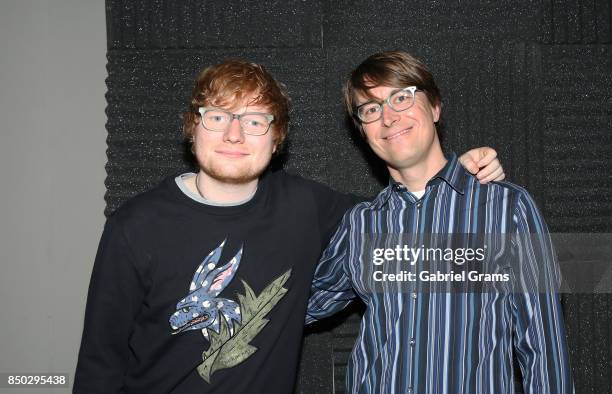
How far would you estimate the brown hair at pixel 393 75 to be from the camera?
140 cm

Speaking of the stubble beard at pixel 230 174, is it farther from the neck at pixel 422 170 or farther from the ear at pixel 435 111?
the ear at pixel 435 111

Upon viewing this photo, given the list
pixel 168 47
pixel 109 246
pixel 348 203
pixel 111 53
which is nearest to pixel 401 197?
pixel 348 203

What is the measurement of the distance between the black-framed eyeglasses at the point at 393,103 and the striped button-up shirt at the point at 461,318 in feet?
0.67

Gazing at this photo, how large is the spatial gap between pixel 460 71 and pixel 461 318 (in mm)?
985

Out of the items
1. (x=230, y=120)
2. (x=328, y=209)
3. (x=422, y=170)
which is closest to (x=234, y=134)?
(x=230, y=120)

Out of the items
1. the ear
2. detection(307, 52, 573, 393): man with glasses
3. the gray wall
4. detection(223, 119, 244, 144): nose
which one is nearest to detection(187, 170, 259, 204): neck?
detection(223, 119, 244, 144): nose

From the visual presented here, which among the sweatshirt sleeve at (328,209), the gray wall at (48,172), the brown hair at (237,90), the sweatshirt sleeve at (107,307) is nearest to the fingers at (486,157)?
the sweatshirt sleeve at (328,209)

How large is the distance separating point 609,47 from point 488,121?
534mm

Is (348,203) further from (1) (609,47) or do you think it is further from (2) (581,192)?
(1) (609,47)

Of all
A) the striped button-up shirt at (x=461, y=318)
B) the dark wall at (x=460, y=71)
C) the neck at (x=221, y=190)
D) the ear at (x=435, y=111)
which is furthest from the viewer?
the dark wall at (x=460, y=71)

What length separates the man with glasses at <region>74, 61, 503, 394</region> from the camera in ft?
4.14

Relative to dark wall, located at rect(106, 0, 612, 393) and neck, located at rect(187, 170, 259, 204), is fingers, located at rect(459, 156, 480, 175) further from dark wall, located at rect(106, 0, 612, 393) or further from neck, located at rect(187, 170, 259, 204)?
neck, located at rect(187, 170, 259, 204)

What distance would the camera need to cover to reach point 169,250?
4.17ft

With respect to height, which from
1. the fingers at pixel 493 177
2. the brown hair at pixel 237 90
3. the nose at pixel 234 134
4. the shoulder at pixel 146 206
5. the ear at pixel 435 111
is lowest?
the shoulder at pixel 146 206
